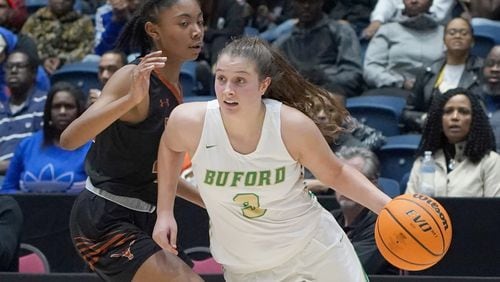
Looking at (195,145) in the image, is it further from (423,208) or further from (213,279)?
(213,279)

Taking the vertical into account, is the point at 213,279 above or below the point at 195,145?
below

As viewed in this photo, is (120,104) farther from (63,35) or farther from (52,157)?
(63,35)

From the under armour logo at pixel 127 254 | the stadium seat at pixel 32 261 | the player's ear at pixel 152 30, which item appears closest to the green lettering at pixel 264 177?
the under armour logo at pixel 127 254

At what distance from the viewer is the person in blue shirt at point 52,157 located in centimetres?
678

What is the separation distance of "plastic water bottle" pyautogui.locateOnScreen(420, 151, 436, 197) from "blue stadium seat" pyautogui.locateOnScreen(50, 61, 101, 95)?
323 cm

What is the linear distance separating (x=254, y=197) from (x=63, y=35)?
5812 millimetres

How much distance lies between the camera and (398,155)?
7.18m

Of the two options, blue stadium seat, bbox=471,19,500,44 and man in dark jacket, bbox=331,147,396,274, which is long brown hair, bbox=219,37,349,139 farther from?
blue stadium seat, bbox=471,19,500,44

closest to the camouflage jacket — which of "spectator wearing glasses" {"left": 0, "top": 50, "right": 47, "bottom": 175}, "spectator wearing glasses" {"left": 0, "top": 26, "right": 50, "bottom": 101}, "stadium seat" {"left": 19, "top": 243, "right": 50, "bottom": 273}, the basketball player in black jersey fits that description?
"spectator wearing glasses" {"left": 0, "top": 26, "right": 50, "bottom": 101}

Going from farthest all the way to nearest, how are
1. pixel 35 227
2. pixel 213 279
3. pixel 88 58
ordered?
pixel 88 58 < pixel 35 227 < pixel 213 279

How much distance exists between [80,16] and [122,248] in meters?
5.58

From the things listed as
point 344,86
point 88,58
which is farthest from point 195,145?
point 88,58

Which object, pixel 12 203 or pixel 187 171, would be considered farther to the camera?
pixel 187 171

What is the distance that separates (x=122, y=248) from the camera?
4.25 metres
